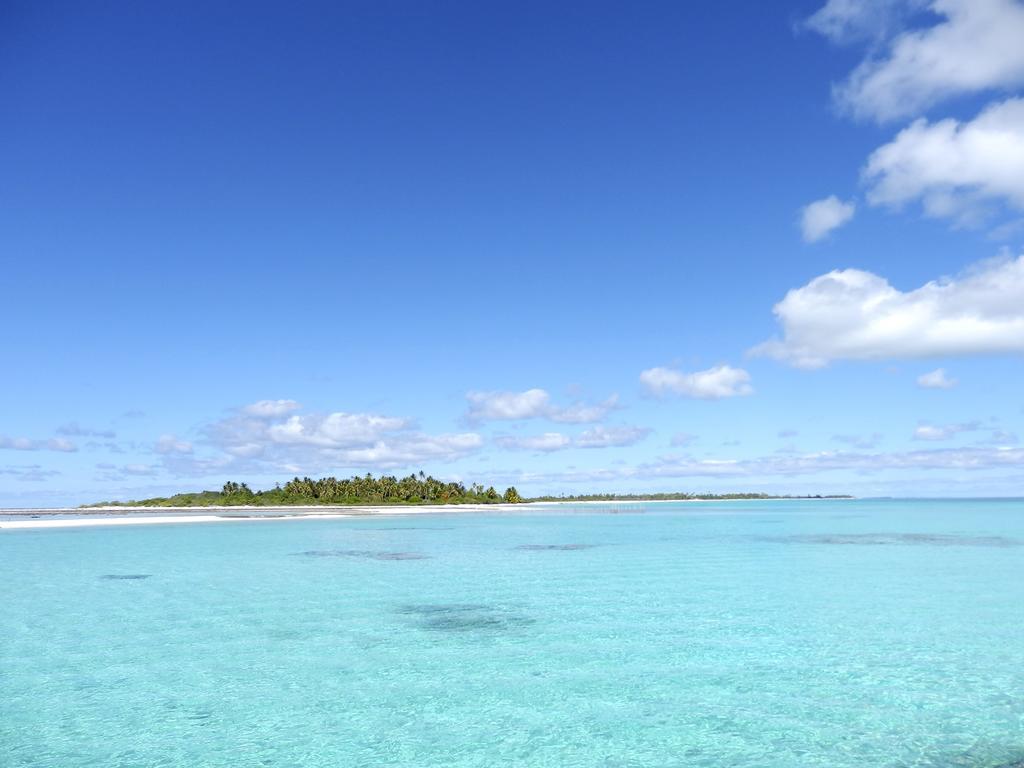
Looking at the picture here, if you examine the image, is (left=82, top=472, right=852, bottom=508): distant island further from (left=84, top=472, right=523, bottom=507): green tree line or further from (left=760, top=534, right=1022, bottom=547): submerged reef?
(left=760, top=534, right=1022, bottom=547): submerged reef

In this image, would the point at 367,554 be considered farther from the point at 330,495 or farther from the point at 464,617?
the point at 330,495

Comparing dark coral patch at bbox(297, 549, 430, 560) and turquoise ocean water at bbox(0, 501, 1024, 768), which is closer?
turquoise ocean water at bbox(0, 501, 1024, 768)

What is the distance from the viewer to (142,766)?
9766mm

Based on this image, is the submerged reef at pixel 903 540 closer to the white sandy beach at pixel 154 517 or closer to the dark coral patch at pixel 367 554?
the dark coral patch at pixel 367 554

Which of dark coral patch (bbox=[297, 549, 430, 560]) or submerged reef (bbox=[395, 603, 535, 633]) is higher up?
dark coral patch (bbox=[297, 549, 430, 560])

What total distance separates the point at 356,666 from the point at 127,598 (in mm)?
13582

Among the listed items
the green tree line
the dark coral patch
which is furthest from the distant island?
the dark coral patch

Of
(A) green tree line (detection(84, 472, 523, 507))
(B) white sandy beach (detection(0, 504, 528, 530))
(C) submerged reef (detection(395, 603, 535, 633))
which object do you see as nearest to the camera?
(C) submerged reef (detection(395, 603, 535, 633))

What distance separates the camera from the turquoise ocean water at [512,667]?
412 inches

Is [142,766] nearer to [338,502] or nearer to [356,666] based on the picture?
[356,666]

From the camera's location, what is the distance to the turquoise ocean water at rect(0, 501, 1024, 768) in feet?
34.3

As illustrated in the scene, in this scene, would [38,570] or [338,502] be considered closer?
[38,570]

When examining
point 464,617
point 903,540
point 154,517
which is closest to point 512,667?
point 464,617

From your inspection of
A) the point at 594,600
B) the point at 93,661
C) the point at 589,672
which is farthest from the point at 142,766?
the point at 594,600
